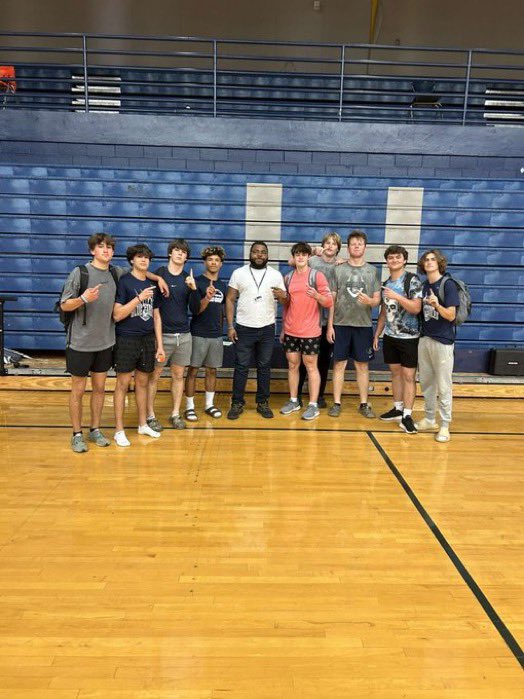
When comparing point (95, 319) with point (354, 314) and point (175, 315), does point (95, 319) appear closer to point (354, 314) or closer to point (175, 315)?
point (175, 315)

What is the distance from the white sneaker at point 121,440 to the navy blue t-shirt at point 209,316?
43.6 inches

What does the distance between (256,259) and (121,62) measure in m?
7.82

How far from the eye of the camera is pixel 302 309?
16.8 feet

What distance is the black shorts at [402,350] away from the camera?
4801 mm

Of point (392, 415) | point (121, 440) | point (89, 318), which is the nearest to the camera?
point (89, 318)

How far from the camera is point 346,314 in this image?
514 cm

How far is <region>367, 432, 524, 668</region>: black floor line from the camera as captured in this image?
2.17 m

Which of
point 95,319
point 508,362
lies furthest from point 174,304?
point 508,362

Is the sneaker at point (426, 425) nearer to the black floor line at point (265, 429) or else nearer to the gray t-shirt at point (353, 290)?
the black floor line at point (265, 429)

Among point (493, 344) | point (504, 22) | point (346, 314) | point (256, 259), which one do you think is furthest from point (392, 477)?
point (504, 22)

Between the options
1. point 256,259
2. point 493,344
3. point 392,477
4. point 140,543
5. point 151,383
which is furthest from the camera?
point 493,344

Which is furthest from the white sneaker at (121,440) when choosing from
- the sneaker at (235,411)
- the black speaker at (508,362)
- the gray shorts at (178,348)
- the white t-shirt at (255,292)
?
the black speaker at (508,362)

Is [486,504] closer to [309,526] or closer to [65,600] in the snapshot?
[309,526]

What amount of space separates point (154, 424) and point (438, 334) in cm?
245
